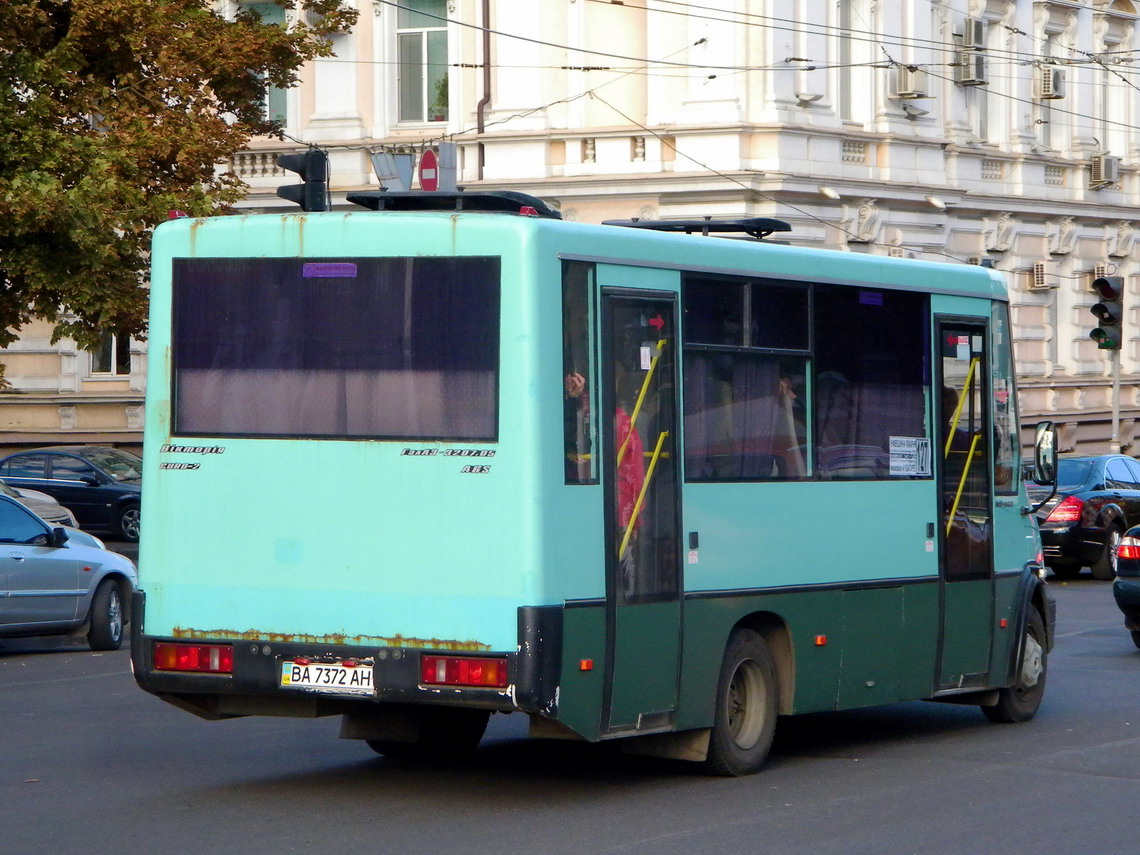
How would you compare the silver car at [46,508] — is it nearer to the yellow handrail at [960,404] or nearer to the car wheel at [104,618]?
the car wheel at [104,618]

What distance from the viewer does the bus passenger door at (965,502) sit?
11.3 m

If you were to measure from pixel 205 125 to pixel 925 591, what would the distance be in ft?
48.1

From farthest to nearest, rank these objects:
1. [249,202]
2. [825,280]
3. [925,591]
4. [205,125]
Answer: [249,202] → [205,125] → [925,591] → [825,280]

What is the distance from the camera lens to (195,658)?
359 inches

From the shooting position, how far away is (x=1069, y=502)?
79.2 ft

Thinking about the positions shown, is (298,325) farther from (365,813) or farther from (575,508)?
(365,813)

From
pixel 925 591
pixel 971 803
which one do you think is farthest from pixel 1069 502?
pixel 971 803

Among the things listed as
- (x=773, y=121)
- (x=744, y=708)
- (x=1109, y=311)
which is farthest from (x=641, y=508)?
(x=773, y=121)

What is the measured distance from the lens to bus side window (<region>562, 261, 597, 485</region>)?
8711 millimetres

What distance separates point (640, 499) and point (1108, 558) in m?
16.6

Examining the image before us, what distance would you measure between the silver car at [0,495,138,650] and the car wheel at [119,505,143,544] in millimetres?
13637

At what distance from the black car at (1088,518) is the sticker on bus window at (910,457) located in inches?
513

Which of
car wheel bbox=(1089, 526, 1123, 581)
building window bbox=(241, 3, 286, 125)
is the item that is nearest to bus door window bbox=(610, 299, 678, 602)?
car wheel bbox=(1089, 526, 1123, 581)

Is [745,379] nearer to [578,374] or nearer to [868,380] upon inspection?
[868,380]
